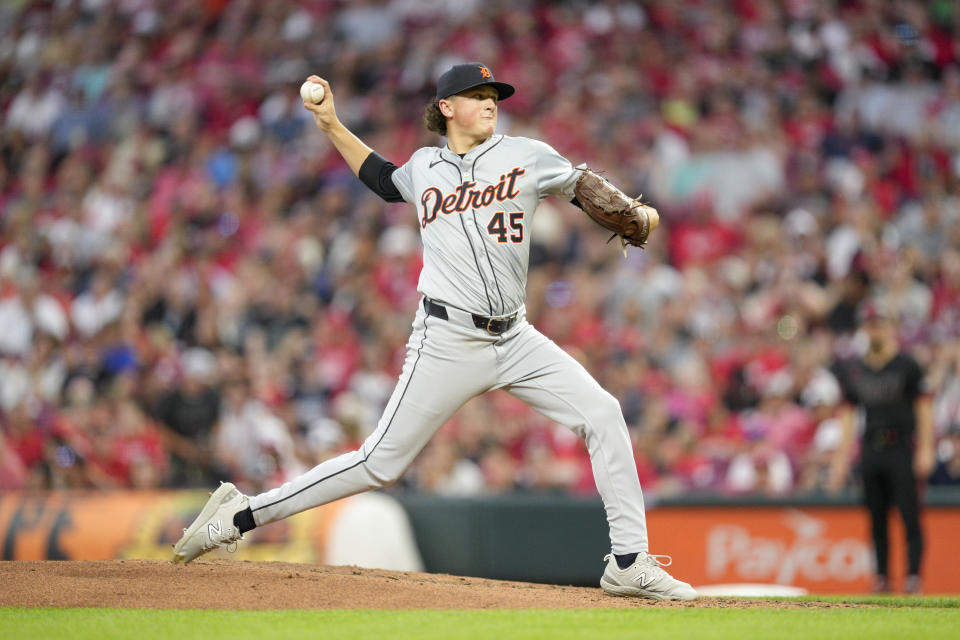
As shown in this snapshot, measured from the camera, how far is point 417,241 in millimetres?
12492

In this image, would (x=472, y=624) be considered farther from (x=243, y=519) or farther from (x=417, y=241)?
(x=417, y=241)

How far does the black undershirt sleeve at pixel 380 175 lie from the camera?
16.6 feet

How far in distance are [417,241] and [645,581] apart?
26.2 ft

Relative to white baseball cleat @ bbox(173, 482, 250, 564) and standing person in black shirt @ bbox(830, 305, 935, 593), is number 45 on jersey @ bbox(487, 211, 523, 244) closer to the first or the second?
white baseball cleat @ bbox(173, 482, 250, 564)

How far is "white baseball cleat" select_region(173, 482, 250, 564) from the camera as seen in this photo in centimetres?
495

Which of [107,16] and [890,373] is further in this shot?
[107,16]

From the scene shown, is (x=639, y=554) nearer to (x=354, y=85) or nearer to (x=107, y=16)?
(x=354, y=85)

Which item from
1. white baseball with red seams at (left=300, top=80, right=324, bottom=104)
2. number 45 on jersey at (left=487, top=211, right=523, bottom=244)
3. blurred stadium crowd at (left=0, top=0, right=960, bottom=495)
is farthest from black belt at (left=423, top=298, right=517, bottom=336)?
blurred stadium crowd at (left=0, top=0, right=960, bottom=495)

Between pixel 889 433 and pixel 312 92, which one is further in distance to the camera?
pixel 889 433

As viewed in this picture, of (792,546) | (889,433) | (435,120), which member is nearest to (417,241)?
(792,546)

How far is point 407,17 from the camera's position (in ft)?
51.1

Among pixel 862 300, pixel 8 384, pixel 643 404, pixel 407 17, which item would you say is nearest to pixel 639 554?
pixel 643 404

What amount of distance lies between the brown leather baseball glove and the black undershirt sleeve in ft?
2.52

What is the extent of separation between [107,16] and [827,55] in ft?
32.5
